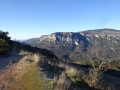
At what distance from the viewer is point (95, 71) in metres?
6.70

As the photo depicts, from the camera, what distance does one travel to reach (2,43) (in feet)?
53.2

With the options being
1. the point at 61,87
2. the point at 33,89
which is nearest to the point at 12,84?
the point at 33,89

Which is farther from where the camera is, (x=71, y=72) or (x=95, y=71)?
(x=71, y=72)

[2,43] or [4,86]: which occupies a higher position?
[2,43]

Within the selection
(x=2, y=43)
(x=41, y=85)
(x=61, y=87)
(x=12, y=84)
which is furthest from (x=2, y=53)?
(x=61, y=87)

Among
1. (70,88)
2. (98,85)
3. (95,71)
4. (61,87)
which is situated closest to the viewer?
(61,87)

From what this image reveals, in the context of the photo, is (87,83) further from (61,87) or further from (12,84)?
(12,84)

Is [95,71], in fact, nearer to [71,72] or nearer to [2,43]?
[71,72]

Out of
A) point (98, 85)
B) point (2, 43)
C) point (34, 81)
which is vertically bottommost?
point (98, 85)

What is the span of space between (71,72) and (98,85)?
1.91 metres

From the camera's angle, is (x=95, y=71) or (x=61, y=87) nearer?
(x=61, y=87)

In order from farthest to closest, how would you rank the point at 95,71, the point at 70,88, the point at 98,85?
the point at 95,71, the point at 98,85, the point at 70,88

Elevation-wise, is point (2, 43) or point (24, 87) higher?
point (2, 43)

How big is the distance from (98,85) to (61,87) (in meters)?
2.66
